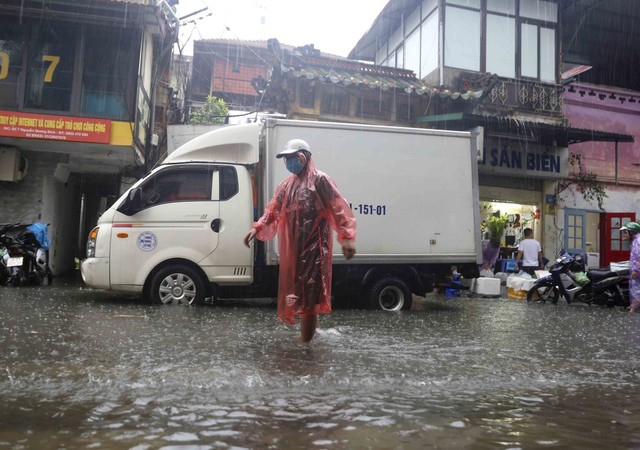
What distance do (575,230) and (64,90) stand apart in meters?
14.8

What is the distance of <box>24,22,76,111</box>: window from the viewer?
37.5 ft

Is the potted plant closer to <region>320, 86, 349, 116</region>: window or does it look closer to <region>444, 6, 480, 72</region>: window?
<region>444, 6, 480, 72</region>: window

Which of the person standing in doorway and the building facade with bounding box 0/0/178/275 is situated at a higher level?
the building facade with bounding box 0/0/178/275

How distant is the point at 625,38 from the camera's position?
17656 mm

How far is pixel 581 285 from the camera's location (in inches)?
406

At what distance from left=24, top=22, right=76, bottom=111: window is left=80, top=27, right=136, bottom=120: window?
345mm

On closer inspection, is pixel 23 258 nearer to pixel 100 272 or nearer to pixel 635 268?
pixel 100 272

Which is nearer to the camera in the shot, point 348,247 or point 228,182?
point 348,247

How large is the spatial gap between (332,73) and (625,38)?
10.8m

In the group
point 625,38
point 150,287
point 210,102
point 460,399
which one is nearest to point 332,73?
point 210,102

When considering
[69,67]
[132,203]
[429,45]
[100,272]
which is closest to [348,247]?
[132,203]

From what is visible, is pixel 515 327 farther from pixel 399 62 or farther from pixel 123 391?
pixel 399 62

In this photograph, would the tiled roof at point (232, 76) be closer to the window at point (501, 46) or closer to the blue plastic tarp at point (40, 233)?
the window at point (501, 46)

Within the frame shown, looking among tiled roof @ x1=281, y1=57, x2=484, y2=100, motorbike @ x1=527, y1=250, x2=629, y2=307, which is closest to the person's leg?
motorbike @ x1=527, y1=250, x2=629, y2=307
